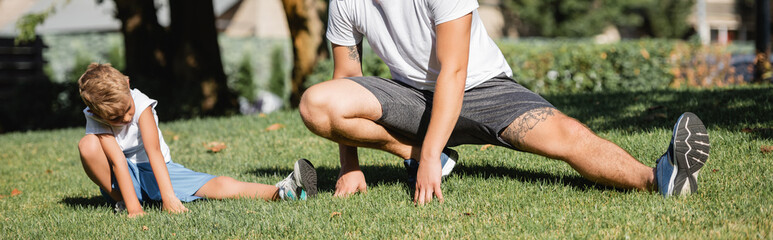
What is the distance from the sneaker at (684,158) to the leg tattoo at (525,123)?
572mm

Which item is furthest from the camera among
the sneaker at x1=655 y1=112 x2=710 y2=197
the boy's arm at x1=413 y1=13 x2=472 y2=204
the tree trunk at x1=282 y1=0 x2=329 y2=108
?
the tree trunk at x1=282 y1=0 x2=329 y2=108

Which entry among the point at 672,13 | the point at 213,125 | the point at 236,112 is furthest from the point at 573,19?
the point at 213,125

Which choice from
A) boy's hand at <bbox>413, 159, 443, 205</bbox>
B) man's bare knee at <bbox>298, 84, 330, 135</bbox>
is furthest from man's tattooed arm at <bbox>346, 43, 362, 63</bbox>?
boy's hand at <bbox>413, 159, 443, 205</bbox>

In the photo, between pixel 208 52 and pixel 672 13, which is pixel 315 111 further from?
pixel 672 13

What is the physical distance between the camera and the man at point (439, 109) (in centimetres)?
298

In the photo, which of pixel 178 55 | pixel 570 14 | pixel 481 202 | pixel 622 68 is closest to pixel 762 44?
pixel 622 68

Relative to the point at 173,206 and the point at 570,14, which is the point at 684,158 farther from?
the point at 570,14

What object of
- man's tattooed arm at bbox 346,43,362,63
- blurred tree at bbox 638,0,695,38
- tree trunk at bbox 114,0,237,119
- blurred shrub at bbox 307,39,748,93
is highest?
man's tattooed arm at bbox 346,43,362,63

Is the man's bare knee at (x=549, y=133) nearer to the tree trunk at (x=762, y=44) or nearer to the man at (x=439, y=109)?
the man at (x=439, y=109)

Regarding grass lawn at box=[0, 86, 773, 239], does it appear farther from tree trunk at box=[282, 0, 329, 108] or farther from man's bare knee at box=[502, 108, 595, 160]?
tree trunk at box=[282, 0, 329, 108]

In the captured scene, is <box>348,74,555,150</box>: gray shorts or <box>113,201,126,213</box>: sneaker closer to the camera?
<box>348,74,555,150</box>: gray shorts

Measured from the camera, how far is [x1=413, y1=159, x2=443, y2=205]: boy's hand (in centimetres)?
299

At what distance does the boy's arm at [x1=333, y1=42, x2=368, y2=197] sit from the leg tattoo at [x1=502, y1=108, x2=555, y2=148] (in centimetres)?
90

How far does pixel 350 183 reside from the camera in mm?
3545
